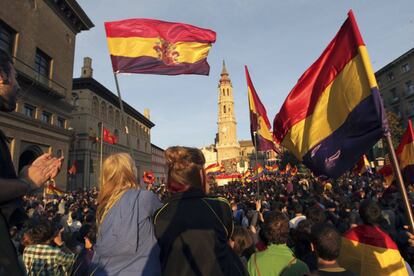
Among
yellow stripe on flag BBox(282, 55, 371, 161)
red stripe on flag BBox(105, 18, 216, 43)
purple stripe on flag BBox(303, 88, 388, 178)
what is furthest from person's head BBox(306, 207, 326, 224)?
red stripe on flag BBox(105, 18, 216, 43)

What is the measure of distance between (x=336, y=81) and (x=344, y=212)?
4.73m

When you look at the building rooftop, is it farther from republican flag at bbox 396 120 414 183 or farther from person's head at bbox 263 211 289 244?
person's head at bbox 263 211 289 244

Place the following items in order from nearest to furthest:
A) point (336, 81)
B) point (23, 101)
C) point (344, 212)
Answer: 1. point (336, 81)
2. point (344, 212)
3. point (23, 101)

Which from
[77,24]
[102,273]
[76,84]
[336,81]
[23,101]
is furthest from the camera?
[76,84]

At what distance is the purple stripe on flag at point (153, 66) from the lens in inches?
295

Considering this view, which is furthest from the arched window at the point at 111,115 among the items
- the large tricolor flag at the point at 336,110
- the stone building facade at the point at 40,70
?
the large tricolor flag at the point at 336,110

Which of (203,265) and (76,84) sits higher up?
(76,84)

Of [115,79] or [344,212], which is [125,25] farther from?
[344,212]

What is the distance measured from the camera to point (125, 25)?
762 centimetres

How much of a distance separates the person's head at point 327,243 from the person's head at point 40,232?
3.16 m

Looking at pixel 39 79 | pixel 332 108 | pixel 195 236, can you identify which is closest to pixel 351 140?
pixel 332 108

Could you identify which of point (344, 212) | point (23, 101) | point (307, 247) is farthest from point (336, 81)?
point (23, 101)

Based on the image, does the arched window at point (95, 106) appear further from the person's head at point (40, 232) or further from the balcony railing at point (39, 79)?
the person's head at point (40, 232)

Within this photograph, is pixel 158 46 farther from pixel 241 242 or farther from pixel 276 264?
pixel 276 264
